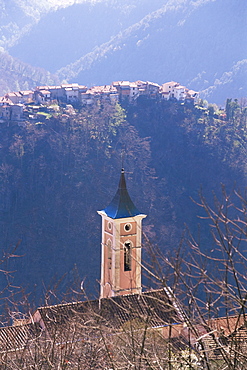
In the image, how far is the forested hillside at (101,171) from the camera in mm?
49094

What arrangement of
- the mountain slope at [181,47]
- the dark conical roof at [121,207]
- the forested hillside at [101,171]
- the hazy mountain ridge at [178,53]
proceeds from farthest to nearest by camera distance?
the mountain slope at [181,47]
the hazy mountain ridge at [178,53]
the forested hillside at [101,171]
the dark conical roof at [121,207]

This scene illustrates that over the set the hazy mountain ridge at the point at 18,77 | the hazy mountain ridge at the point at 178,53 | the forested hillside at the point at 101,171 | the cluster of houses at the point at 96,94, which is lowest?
the forested hillside at the point at 101,171

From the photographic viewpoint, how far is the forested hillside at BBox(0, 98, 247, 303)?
161ft

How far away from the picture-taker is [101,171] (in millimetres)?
55906

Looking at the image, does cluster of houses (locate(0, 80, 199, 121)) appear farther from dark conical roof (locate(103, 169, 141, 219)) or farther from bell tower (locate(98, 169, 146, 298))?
bell tower (locate(98, 169, 146, 298))

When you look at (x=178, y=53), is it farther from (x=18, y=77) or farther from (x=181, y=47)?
(x=18, y=77)

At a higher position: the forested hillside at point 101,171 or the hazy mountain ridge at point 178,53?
the hazy mountain ridge at point 178,53

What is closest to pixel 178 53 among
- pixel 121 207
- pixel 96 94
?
pixel 96 94

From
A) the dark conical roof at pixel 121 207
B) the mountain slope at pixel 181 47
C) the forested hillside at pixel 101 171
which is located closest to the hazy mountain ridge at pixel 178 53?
the mountain slope at pixel 181 47

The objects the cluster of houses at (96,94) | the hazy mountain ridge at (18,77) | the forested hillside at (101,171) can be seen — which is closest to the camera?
the forested hillside at (101,171)

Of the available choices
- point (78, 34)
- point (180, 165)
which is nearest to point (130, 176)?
point (180, 165)

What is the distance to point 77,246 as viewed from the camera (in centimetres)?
4903

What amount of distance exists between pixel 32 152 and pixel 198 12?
7932 cm

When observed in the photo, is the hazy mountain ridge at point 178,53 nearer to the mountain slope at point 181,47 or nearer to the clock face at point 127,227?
the mountain slope at point 181,47
